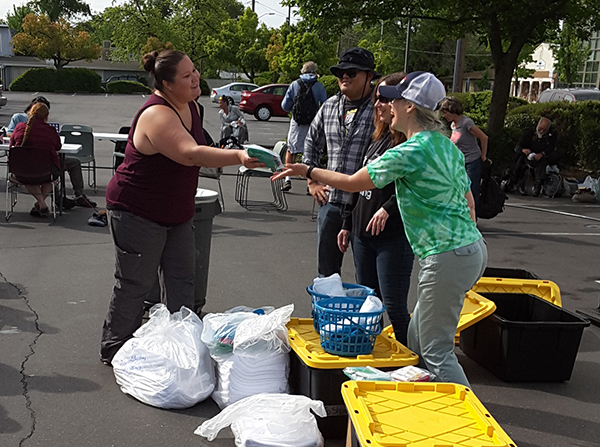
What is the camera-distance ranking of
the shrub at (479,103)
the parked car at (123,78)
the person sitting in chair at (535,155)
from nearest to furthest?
the person sitting in chair at (535,155)
the shrub at (479,103)
the parked car at (123,78)

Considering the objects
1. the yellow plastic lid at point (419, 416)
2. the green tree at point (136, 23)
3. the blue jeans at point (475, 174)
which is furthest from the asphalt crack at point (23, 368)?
the green tree at point (136, 23)

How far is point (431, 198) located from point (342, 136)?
1431 millimetres

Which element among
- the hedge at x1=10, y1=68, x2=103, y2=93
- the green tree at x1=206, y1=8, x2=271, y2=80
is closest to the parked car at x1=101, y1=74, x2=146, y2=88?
the hedge at x1=10, y1=68, x2=103, y2=93

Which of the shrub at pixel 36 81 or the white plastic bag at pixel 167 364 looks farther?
the shrub at pixel 36 81

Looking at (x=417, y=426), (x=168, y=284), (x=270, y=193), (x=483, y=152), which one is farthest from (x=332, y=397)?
(x=270, y=193)

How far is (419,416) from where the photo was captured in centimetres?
302

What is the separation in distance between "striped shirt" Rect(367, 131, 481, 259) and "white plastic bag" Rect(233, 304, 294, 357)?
0.98 meters

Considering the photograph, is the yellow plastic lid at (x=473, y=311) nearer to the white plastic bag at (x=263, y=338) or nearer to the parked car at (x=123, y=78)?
the white plastic bag at (x=263, y=338)

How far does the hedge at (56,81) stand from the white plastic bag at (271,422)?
46.5m

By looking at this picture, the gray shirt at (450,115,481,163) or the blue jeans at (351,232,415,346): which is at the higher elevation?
the gray shirt at (450,115,481,163)

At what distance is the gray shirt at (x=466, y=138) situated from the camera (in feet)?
29.9

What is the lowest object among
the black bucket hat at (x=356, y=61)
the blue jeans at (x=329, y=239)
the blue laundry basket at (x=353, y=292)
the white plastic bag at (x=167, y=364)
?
the white plastic bag at (x=167, y=364)

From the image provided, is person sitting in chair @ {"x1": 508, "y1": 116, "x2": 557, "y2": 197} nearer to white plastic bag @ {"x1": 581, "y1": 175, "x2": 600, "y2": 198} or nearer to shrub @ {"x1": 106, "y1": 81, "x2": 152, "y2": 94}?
white plastic bag @ {"x1": 581, "y1": 175, "x2": 600, "y2": 198}

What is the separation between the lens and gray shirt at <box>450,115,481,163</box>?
910 centimetres
